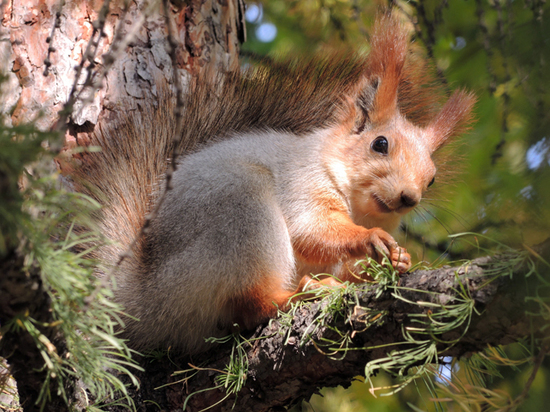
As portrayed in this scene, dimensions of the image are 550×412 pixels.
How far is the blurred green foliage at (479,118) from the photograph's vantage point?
3.84ft

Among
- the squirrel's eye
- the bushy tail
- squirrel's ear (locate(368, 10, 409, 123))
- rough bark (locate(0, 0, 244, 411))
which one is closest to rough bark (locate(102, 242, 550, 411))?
the bushy tail

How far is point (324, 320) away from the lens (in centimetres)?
166

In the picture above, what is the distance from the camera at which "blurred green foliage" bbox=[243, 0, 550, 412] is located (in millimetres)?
1169

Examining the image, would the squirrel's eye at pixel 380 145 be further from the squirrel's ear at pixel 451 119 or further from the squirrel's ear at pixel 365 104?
the squirrel's ear at pixel 451 119

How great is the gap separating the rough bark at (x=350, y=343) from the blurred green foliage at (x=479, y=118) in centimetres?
15

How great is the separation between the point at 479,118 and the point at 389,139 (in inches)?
27.4

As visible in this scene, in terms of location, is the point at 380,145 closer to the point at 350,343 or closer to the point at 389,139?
the point at 389,139

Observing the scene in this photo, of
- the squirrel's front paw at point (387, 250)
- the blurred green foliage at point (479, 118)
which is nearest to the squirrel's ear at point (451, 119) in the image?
the blurred green foliage at point (479, 118)

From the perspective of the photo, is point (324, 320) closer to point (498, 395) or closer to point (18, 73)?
point (498, 395)

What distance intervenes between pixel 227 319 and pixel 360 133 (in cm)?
122

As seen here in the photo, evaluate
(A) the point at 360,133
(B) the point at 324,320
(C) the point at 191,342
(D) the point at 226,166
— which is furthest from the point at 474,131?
(C) the point at 191,342

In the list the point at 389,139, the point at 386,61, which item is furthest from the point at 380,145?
the point at 386,61

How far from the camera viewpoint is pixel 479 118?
2693mm

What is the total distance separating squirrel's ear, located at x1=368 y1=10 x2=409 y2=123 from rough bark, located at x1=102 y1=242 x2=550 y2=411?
4.05ft
